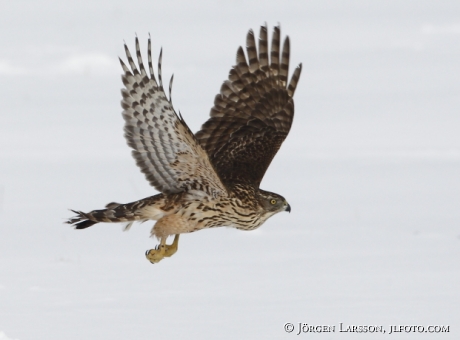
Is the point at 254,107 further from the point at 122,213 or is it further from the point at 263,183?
the point at 263,183

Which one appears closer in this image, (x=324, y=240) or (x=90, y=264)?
(x=90, y=264)

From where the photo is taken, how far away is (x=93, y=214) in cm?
785

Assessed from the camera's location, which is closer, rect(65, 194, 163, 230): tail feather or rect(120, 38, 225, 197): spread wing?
rect(120, 38, 225, 197): spread wing

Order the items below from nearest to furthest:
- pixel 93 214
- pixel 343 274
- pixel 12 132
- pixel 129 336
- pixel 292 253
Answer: pixel 129 336 < pixel 93 214 < pixel 343 274 < pixel 292 253 < pixel 12 132

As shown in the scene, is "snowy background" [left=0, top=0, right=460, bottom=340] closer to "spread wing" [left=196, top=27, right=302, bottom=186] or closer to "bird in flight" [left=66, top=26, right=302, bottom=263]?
"bird in flight" [left=66, top=26, right=302, bottom=263]

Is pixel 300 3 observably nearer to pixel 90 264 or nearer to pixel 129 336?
pixel 90 264

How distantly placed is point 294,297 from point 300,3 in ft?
48.7

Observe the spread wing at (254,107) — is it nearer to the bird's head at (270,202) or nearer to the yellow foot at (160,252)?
the bird's head at (270,202)

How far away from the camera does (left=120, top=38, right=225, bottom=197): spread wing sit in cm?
704

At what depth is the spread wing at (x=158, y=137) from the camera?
7.04m

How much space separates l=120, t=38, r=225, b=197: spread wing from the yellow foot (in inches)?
25.2

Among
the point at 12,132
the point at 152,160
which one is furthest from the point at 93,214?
the point at 12,132

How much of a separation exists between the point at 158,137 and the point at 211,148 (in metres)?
1.54

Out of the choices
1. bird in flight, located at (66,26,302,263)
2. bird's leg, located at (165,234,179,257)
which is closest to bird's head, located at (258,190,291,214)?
bird in flight, located at (66,26,302,263)
